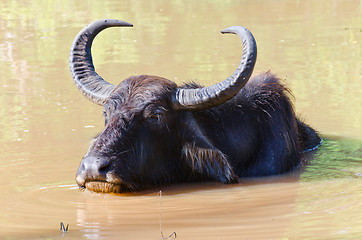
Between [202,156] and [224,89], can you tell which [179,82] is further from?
[224,89]

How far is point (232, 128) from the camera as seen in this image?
7668 millimetres

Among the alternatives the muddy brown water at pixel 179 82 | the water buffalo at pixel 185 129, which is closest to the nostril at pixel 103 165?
the water buffalo at pixel 185 129

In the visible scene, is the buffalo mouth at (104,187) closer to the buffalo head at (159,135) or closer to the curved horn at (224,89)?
the buffalo head at (159,135)

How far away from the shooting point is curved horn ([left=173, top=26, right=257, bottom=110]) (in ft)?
23.1

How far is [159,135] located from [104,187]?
31.9 inches

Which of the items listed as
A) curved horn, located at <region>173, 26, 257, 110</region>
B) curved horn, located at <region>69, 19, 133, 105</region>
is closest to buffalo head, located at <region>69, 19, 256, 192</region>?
curved horn, located at <region>173, 26, 257, 110</region>

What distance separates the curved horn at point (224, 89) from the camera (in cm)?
703

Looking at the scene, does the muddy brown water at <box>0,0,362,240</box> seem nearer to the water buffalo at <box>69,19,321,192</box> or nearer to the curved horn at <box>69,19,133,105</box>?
the water buffalo at <box>69,19,321,192</box>

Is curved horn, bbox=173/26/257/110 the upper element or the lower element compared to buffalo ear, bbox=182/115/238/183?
upper

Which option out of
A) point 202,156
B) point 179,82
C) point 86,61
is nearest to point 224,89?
point 202,156

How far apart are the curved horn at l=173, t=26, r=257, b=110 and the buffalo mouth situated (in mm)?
1028

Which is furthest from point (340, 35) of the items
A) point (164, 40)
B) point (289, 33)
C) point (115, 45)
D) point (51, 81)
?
point (51, 81)

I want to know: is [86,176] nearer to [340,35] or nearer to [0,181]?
[0,181]

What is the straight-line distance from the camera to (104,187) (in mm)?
6766
